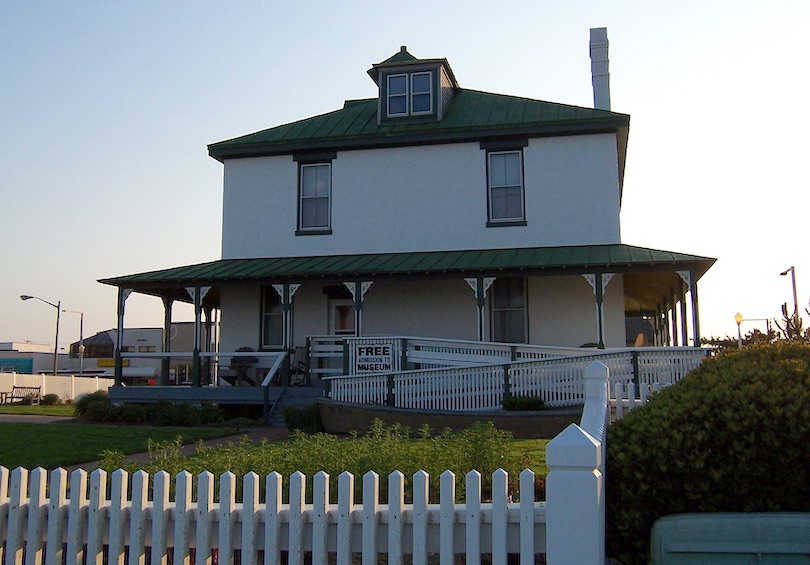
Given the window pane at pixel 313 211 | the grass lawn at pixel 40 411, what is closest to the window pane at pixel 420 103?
the window pane at pixel 313 211

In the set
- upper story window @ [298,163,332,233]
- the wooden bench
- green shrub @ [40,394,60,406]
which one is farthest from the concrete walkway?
green shrub @ [40,394,60,406]

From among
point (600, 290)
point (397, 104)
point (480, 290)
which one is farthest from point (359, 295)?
point (397, 104)

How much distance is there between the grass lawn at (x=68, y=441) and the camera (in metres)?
11.4

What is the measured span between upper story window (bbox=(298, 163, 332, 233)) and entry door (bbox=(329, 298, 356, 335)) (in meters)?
2.18

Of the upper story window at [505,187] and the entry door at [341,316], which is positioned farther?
the entry door at [341,316]

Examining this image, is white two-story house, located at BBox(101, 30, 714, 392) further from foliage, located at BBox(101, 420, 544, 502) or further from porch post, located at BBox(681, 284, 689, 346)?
foliage, located at BBox(101, 420, 544, 502)

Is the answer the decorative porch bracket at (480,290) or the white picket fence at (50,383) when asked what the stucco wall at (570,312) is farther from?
the white picket fence at (50,383)

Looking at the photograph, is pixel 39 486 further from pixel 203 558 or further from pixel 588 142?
pixel 588 142

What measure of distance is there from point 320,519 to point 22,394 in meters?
35.0

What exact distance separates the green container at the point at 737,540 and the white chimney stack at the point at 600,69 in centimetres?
2026

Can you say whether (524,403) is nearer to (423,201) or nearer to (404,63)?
(423,201)

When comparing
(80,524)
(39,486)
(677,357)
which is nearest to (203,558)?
(80,524)

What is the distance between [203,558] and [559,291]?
17140mm

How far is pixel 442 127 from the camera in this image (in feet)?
74.1
